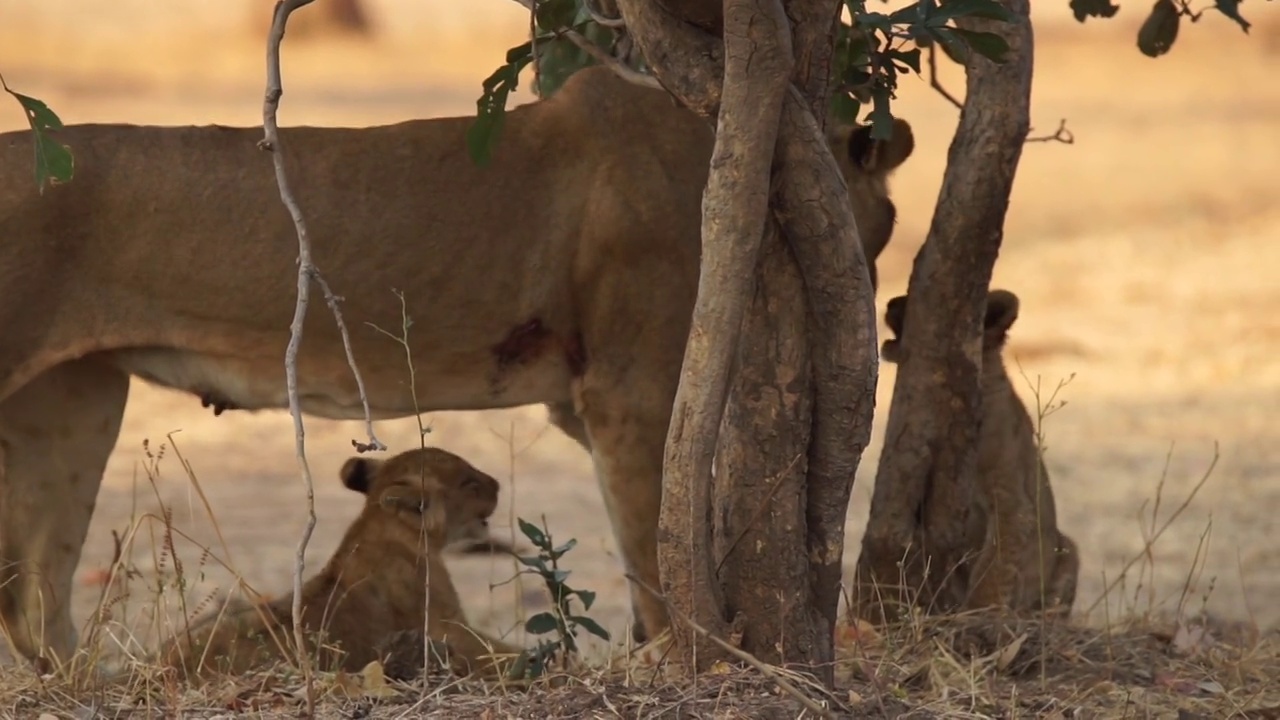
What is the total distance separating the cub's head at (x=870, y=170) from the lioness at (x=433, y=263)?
0.8 inches

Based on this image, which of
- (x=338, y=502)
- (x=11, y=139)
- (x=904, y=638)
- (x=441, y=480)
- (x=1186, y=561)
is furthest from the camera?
(x=338, y=502)

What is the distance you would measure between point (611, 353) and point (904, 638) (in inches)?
42.7

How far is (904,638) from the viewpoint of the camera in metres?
4.56

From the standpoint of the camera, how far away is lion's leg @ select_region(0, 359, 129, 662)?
5398mm

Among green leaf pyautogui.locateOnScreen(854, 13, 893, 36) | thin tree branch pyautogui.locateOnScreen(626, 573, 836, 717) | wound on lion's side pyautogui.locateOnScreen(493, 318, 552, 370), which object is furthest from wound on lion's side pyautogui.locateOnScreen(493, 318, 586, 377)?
green leaf pyautogui.locateOnScreen(854, 13, 893, 36)

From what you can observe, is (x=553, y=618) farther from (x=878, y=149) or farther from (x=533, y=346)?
(x=878, y=149)

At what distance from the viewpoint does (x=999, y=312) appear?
520cm

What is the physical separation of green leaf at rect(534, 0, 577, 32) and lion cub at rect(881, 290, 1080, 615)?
134 centimetres

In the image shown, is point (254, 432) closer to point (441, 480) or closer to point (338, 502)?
point (338, 502)

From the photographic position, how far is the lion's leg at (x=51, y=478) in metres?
5.40

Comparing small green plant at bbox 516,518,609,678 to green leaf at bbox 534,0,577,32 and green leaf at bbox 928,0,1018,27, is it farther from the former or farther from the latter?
green leaf at bbox 928,0,1018,27

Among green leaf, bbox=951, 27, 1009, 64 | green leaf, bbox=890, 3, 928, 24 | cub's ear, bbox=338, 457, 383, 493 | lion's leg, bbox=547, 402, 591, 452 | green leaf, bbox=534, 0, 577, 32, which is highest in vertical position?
green leaf, bbox=534, 0, 577, 32

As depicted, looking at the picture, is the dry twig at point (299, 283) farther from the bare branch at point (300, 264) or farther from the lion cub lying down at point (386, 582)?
the lion cub lying down at point (386, 582)

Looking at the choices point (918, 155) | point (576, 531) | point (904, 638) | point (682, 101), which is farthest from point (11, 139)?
point (918, 155)
